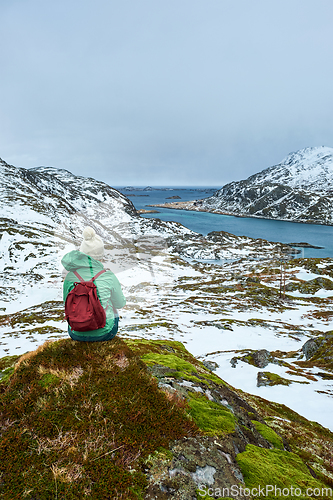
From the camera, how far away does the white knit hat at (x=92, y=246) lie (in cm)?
591

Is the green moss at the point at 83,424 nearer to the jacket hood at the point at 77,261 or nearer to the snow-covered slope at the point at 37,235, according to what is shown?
the jacket hood at the point at 77,261

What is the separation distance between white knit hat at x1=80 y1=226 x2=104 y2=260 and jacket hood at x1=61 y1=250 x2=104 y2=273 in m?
0.13

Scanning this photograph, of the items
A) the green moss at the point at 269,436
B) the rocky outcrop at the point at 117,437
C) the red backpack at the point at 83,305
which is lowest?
the green moss at the point at 269,436

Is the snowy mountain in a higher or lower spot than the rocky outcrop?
lower

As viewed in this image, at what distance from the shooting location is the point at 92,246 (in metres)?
5.93

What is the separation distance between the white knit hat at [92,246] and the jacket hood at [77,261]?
0.13m

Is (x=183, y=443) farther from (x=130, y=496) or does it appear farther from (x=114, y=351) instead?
(x=114, y=351)

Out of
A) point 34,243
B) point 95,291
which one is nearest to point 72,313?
point 95,291

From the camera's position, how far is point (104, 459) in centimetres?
377

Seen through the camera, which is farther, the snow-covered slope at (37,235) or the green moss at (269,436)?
the snow-covered slope at (37,235)

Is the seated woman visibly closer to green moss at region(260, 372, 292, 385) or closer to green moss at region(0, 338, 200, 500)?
green moss at region(0, 338, 200, 500)

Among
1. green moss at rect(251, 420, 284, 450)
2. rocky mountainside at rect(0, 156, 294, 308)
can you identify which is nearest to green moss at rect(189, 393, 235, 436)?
green moss at rect(251, 420, 284, 450)

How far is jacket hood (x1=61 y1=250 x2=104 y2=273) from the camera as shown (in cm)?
575

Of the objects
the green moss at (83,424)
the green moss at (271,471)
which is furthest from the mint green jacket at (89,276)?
the green moss at (271,471)
